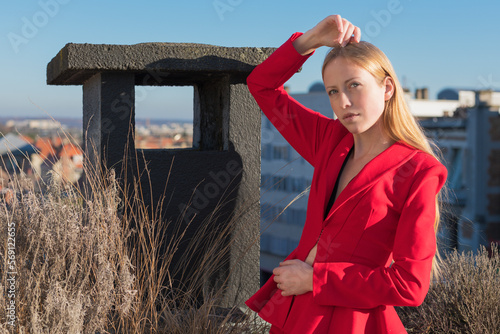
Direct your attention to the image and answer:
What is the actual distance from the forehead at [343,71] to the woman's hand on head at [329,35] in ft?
0.35

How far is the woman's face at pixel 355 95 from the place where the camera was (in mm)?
1966

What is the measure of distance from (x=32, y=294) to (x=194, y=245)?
3.28ft

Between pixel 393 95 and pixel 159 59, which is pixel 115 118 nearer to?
pixel 159 59

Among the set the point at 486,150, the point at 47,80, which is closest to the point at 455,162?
the point at 486,150

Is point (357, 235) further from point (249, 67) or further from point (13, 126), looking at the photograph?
point (13, 126)

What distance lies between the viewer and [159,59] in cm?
317

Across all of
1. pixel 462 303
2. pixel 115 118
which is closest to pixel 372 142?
pixel 115 118

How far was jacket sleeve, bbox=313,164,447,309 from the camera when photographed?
1795mm

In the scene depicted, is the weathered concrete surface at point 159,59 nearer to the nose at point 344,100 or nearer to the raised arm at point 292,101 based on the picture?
the raised arm at point 292,101

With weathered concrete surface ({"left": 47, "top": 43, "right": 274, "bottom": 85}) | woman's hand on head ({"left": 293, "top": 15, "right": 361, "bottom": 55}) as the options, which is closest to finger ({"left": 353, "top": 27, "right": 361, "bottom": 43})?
woman's hand on head ({"left": 293, "top": 15, "right": 361, "bottom": 55})

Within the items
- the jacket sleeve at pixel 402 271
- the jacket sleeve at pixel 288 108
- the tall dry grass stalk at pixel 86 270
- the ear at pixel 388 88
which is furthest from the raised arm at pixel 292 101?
the tall dry grass stalk at pixel 86 270

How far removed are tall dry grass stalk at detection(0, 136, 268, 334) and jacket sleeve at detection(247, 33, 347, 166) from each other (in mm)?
869

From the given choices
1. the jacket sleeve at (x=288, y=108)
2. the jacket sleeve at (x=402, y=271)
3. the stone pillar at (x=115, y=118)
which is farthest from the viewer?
Answer: the stone pillar at (x=115, y=118)

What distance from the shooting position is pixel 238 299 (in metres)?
3.50
